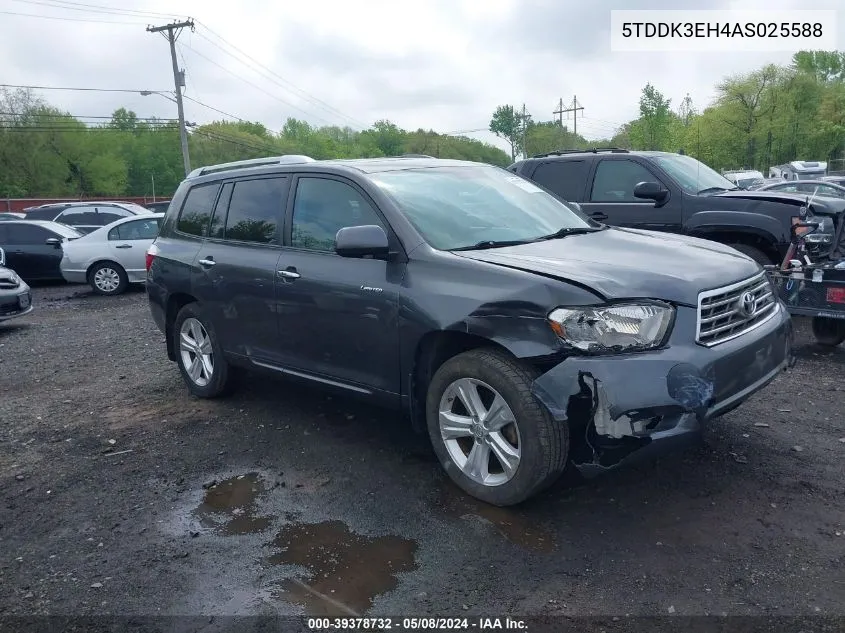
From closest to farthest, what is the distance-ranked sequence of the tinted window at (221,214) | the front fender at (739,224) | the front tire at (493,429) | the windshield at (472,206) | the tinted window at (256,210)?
the front tire at (493,429), the windshield at (472,206), the tinted window at (256,210), the tinted window at (221,214), the front fender at (739,224)

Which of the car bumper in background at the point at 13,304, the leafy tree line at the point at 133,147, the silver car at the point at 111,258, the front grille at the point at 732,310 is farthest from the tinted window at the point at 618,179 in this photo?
the leafy tree line at the point at 133,147

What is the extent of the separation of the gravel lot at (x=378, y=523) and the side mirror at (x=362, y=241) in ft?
4.40

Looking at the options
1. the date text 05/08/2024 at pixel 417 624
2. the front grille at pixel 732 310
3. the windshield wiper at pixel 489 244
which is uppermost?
the windshield wiper at pixel 489 244

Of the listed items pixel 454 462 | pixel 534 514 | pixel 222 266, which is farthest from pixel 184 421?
pixel 534 514

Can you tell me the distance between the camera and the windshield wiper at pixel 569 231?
451 cm

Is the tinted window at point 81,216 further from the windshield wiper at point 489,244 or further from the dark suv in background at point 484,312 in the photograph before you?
the windshield wiper at point 489,244

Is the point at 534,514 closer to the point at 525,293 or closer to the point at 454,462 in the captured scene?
the point at 454,462

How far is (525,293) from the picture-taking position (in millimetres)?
3537

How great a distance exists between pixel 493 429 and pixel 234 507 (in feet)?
4.98

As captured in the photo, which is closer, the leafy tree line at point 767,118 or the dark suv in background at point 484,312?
the dark suv in background at point 484,312

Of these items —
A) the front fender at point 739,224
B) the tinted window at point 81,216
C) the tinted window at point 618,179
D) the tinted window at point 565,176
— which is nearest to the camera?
the front fender at point 739,224

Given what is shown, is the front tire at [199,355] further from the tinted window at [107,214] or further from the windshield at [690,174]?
the tinted window at [107,214]

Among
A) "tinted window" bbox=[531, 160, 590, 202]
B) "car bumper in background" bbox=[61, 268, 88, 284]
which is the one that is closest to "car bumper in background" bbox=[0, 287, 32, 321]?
"car bumper in background" bbox=[61, 268, 88, 284]

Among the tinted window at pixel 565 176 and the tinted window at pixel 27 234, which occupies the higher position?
the tinted window at pixel 565 176
